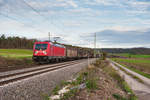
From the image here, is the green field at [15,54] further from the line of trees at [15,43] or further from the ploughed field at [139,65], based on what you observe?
the line of trees at [15,43]

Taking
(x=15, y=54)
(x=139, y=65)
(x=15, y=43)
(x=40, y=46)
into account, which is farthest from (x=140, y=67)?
(x=15, y=43)

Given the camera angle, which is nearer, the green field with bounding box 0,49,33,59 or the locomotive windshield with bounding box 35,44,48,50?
the locomotive windshield with bounding box 35,44,48,50

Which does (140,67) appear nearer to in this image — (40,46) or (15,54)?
(40,46)

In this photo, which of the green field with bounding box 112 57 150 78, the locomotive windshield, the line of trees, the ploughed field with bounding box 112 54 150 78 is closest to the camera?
the locomotive windshield

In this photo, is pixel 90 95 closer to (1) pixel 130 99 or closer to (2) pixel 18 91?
(1) pixel 130 99

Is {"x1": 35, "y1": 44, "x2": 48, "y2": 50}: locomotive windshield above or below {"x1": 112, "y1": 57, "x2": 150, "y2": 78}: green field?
above

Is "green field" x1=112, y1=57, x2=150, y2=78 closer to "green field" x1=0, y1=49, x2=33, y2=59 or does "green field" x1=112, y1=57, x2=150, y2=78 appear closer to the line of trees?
"green field" x1=0, y1=49, x2=33, y2=59

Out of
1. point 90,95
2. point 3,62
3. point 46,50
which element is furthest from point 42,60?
point 90,95

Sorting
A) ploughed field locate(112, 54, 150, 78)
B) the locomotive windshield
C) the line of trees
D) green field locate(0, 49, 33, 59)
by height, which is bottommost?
ploughed field locate(112, 54, 150, 78)

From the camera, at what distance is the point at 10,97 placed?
5336 mm

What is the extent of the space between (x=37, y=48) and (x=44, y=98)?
15178 millimetres

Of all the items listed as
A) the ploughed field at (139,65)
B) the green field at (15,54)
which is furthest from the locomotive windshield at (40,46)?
the ploughed field at (139,65)

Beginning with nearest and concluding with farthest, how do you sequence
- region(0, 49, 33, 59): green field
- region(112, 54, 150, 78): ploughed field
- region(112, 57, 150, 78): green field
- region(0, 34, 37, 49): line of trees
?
1. region(0, 49, 33, 59): green field
2. region(112, 57, 150, 78): green field
3. region(112, 54, 150, 78): ploughed field
4. region(0, 34, 37, 49): line of trees

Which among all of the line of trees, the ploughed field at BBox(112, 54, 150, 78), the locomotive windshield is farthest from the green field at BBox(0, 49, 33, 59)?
the line of trees
